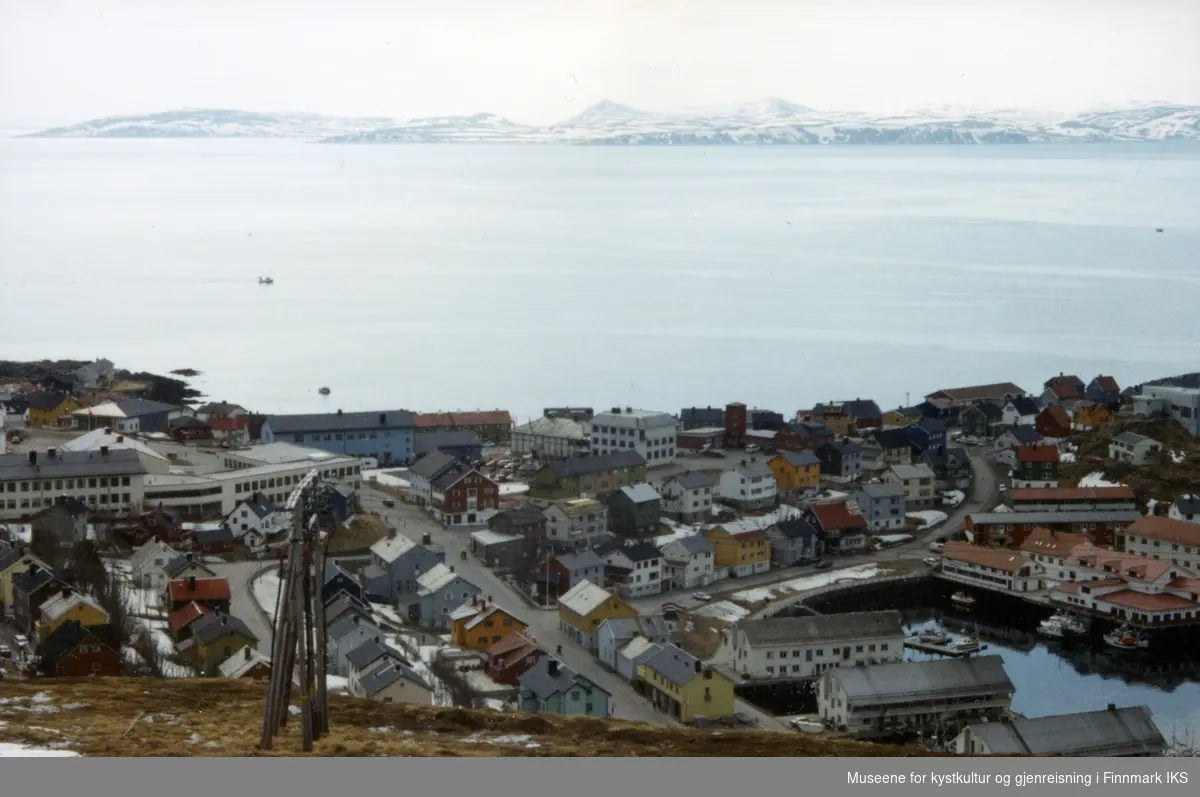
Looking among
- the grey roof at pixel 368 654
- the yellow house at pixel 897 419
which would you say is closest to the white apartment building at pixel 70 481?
the grey roof at pixel 368 654

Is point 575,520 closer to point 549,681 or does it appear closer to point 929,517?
point 929,517

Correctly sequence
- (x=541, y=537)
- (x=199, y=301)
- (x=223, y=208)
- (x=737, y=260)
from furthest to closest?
(x=223, y=208), (x=737, y=260), (x=199, y=301), (x=541, y=537)

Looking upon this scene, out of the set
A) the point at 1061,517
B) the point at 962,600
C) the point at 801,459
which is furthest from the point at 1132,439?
the point at 962,600

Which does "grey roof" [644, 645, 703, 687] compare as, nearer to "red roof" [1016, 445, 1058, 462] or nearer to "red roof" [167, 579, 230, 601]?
"red roof" [167, 579, 230, 601]

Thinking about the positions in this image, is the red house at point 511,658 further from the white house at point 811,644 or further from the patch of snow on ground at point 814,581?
the patch of snow on ground at point 814,581

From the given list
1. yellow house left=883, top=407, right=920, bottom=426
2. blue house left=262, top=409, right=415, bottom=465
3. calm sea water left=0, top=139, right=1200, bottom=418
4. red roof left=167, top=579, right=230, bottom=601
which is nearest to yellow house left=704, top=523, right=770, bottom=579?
red roof left=167, top=579, right=230, bottom=601

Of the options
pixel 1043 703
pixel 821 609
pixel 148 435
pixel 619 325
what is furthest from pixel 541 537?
pixel 619 325
